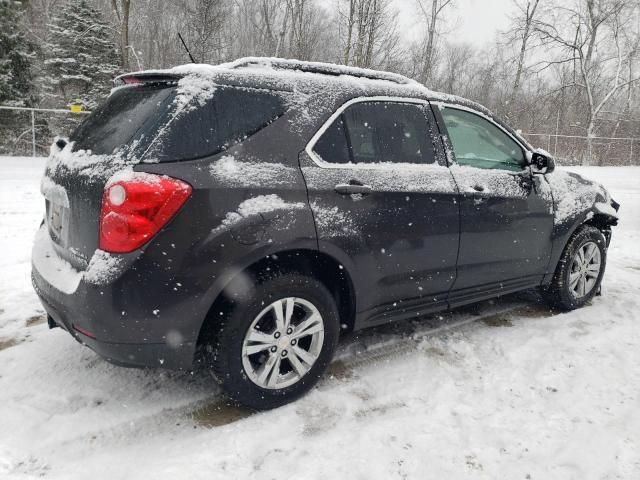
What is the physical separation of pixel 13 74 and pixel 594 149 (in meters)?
27.0

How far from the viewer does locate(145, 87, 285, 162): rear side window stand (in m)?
2.28

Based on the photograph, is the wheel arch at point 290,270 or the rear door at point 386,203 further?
the rear door at point 386,203

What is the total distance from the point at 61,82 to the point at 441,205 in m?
22.2

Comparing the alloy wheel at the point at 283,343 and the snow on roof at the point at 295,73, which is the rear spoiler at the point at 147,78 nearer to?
the snow on roof at the point at 295,73

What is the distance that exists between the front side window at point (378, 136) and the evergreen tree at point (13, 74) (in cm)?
1706

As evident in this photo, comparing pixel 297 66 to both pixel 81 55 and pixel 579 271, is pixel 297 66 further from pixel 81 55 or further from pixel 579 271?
pixel 81 55

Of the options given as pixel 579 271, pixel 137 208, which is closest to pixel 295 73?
pixel 137 208

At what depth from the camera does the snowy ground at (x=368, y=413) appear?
7.33ft

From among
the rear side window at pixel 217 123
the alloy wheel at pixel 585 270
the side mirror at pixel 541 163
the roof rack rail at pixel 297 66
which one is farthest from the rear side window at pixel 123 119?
the alloy wheel at pixel 585 270

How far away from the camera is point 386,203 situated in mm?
2883

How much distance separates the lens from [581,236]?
426 centimetres

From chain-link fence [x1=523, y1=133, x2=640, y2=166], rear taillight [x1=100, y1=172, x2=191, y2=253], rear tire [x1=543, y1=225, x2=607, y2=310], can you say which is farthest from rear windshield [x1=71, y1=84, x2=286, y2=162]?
chain-link fence [x1=523, y1=133, x2=640, y2=166]

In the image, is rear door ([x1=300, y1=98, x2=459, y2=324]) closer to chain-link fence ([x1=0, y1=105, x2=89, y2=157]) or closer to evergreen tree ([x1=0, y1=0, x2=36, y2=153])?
chain-link fence ([x1=0, y1=105, x2=89, y2=157])

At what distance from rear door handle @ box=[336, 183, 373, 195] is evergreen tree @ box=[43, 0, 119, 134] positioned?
808 inches
